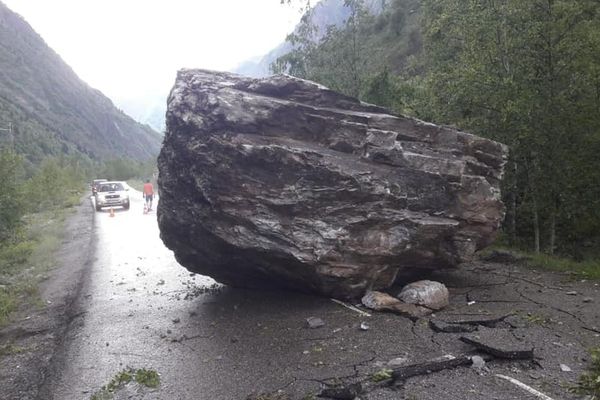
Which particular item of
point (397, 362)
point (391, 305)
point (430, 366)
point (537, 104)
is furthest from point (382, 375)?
point (537, 104)

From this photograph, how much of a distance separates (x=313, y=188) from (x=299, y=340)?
2702 mm

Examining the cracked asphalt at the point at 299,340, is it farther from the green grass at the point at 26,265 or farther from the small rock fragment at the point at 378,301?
the green grass at the point at 26,265

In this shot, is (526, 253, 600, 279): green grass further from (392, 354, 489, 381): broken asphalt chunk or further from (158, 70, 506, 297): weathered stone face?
(392, 354, 489, 381): broken asphalt chunk

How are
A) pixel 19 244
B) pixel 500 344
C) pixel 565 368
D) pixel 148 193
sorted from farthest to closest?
pixel 148 193 < pixel 19 244 < pixel 500 344 < pixel 565 368

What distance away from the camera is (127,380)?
739cm

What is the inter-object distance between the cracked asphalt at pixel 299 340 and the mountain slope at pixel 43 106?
105 metres

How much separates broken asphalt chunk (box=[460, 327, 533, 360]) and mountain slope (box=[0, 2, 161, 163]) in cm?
10975

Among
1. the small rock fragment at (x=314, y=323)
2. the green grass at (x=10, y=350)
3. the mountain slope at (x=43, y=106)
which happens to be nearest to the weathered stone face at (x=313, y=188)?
the small rock fragment at (x=314, y=323)

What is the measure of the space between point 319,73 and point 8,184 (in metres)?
14.1

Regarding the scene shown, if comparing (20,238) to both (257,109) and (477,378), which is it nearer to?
(257,109)

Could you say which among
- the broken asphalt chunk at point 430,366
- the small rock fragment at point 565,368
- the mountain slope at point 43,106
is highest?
the mountain slope at point 43,106

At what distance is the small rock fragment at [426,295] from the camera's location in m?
9.19

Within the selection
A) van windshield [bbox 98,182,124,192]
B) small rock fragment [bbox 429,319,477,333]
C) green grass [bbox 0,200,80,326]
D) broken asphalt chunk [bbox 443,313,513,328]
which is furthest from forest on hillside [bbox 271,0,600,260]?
van windshield [bbox 98,182,124,192]

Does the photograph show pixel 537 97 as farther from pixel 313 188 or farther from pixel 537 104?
pixel 313 188
